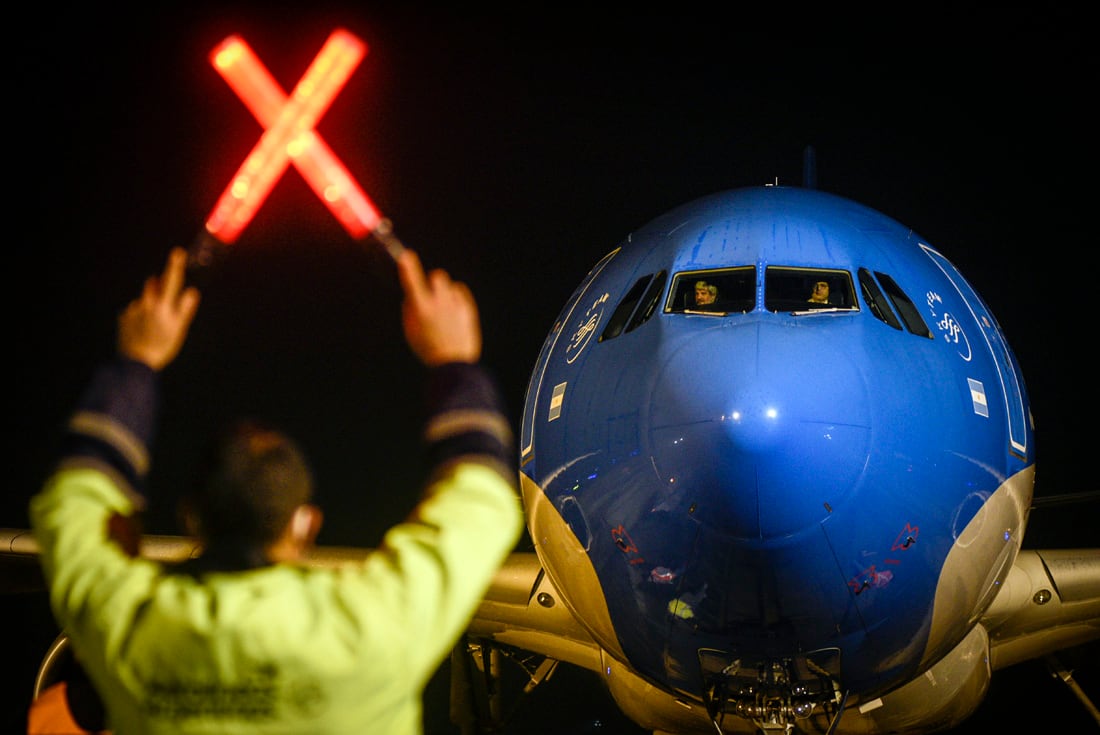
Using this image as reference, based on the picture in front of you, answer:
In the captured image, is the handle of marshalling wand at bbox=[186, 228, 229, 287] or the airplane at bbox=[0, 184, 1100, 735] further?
the airplane at bbox=[0, 184, 1100, 735]

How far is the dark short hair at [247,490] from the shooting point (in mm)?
1763

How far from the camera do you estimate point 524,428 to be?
5227 millimetres

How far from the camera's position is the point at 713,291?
4.50 meters

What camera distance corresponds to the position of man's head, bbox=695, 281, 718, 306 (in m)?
4.45

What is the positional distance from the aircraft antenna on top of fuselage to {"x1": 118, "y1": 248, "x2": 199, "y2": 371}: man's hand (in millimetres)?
7311

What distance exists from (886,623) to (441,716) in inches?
472

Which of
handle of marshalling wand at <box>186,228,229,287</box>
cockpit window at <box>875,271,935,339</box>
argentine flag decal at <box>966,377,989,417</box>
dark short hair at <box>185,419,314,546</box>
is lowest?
dark short hair at <box>185,419,314,546</box>

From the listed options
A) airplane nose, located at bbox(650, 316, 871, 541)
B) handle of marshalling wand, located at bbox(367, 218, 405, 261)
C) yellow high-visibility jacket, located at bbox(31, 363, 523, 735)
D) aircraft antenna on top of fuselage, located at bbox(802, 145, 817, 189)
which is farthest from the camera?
aircraft antenna on top of fuselage, located at bbox(802, 145, 817, 189)

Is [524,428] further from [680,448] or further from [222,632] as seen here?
[222,632]

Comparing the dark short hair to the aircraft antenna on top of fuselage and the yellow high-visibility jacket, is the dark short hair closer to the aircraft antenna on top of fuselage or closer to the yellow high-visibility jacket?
the yellow high-visibility jacket

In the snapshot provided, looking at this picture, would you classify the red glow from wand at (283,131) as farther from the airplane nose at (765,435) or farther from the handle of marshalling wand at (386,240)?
the airplane nose at (765,435)

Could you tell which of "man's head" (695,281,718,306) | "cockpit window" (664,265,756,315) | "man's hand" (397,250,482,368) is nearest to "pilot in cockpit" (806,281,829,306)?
"cockpit window" (664,265,756,315)

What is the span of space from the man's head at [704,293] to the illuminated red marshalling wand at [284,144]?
8.57 feet

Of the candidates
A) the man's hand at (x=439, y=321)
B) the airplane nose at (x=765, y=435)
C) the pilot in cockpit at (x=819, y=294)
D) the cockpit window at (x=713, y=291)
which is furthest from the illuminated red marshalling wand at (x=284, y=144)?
the pilot in cockpit at (x=819, y=294)
